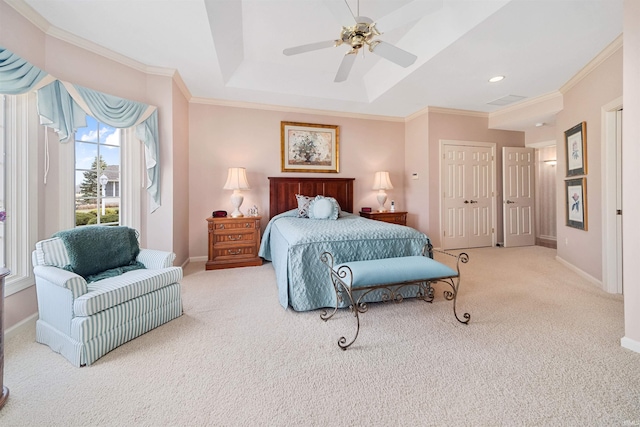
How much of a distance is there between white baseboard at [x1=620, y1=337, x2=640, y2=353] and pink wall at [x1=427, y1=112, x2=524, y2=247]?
121 inches

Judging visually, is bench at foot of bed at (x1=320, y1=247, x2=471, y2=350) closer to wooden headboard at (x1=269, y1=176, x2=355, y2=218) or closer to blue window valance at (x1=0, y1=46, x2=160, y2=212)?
wooden headboard at (x1=269, y1=176, x2=355, y2=218)

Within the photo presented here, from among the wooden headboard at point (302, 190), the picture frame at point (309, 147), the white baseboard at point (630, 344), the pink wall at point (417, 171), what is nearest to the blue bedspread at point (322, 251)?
the white baseboard at point (630, 344)

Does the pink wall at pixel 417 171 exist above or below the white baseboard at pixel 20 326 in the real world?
above

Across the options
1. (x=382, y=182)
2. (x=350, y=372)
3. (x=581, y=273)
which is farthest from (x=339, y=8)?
(x=581, y=273)

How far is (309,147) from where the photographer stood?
4.80 metres

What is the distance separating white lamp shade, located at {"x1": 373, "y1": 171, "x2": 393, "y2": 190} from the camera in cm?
490

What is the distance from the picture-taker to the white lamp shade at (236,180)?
13.2 feet

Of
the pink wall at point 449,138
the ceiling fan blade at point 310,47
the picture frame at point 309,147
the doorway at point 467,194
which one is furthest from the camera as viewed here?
the doorway at point 467,194

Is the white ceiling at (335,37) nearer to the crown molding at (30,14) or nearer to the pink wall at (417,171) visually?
the crown molding at (30,14)

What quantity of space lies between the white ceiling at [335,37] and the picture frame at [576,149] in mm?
751

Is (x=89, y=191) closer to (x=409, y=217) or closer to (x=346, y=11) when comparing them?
(x=346, y=11)

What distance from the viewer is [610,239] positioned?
9.68 ft

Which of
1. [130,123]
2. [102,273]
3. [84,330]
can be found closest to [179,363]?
[84,330]

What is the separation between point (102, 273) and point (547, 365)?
335 centimetres
